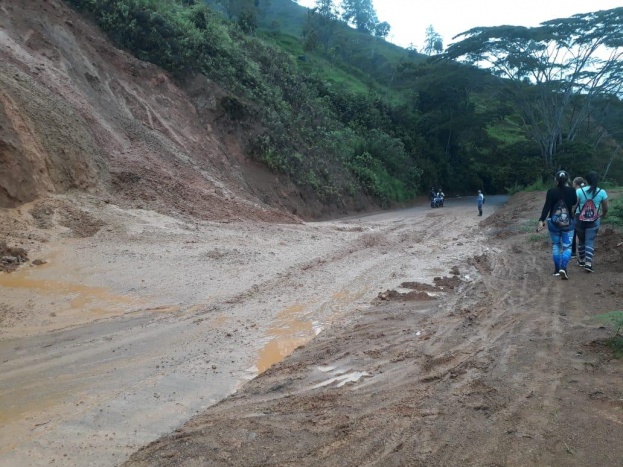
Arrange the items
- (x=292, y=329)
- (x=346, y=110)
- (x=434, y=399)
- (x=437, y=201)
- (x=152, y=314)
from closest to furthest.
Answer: (x=434, y=399)
(x=292, y=329)
(x=152, y=314)
(x=437, y=201)
(x=346, y=110)

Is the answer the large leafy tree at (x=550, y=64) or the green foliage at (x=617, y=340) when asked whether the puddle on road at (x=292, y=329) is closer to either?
the green foliage at (x=617, y=340)

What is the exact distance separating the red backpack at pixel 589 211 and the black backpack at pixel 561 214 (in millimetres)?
692

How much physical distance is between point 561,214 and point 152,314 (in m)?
6.52

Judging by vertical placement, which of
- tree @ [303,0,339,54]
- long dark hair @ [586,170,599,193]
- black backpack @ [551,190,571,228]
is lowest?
black backpack @ [551,190,571,228]

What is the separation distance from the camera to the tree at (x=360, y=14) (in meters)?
85.1

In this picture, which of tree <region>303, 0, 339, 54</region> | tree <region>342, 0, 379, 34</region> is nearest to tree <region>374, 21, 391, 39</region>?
tree <region>342, 0, 379, 34</region>

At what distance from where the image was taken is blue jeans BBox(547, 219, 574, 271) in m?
7.83

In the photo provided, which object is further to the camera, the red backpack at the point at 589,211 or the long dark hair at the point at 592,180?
the red backpack at the point at 589,211

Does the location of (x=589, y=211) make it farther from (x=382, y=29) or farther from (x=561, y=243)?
(x=382, y=29)

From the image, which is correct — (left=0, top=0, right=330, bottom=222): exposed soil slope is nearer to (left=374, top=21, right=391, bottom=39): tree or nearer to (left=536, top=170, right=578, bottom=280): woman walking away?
(left=536, top=170, right=578, bottom=280): woman walking away

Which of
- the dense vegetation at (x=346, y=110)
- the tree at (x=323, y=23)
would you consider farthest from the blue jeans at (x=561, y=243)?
the tree at (x=323, y=23)

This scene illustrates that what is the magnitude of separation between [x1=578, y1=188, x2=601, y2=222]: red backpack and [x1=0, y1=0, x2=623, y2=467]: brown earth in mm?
865

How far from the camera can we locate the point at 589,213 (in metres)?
8.26

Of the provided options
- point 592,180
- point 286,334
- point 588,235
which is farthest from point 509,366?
point 592,180
